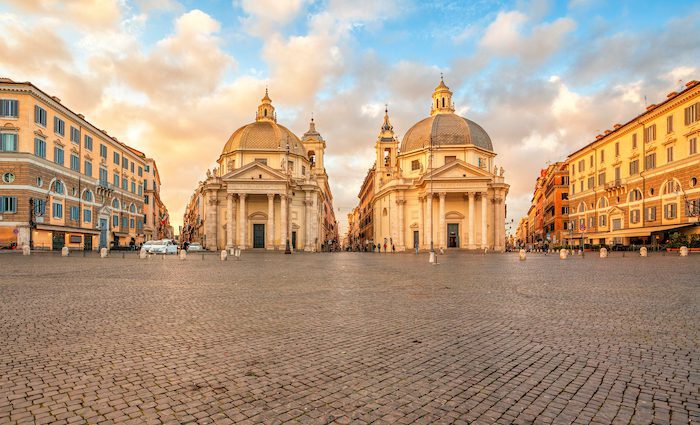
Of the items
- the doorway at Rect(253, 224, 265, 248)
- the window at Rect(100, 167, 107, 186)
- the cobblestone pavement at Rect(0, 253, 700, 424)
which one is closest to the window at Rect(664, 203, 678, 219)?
the cobblestone pavement at Rect(0, 253, 700, 424)

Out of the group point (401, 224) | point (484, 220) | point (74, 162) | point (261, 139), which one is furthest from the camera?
point (261, 139)

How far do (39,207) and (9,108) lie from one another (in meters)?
9.03

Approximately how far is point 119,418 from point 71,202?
50360 millimetres

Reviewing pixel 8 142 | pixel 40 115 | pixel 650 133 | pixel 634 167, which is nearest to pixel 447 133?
pixel 634 167

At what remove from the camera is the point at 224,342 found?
6.07m

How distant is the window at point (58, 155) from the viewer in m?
42.6

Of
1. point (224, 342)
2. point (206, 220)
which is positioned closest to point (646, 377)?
point (224, 342)

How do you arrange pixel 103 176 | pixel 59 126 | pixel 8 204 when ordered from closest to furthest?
Answer: 1. pixel 8 204
2. pixel 59 126
3. pixel 103 176

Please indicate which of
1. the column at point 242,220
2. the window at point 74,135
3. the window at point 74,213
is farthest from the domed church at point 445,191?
the window at point 74,135

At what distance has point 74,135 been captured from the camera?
46.2 m

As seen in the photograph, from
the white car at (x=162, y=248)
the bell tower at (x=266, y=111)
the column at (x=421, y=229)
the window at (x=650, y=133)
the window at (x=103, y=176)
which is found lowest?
the white car at (x=162, y=248)

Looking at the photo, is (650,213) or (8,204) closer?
(8,204)

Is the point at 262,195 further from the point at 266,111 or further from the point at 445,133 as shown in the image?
the point at 445,133

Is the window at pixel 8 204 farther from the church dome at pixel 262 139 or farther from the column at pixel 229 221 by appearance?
the church dome at pixel 262 139
